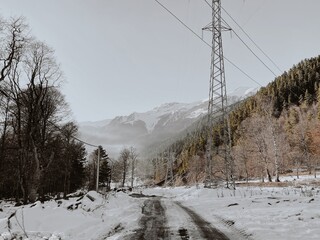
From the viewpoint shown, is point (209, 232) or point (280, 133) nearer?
point (209, 232)

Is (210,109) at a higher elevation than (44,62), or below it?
below

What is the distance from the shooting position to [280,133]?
59.8m

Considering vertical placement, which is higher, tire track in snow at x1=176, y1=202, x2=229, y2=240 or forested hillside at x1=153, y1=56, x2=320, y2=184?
forested hillside at x1=153, y1=56, x2=320, y2=184

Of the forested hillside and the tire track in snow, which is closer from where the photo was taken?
the tire track in snow

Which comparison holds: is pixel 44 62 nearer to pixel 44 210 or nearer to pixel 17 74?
pixel 17 74

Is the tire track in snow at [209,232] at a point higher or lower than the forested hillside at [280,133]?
lower

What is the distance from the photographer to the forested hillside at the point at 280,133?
48938mm

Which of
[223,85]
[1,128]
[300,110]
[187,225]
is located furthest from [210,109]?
[300,110]

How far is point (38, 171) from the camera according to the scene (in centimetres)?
2161

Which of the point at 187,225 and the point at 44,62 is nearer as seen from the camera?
the point at 187,225

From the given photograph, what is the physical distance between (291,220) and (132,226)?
506cm

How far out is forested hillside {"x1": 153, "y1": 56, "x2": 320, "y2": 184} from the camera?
161 feet

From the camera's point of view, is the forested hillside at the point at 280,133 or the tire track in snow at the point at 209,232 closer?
the tire track in snow at the point at 209,232

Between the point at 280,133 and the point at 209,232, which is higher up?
the point at 280,133
